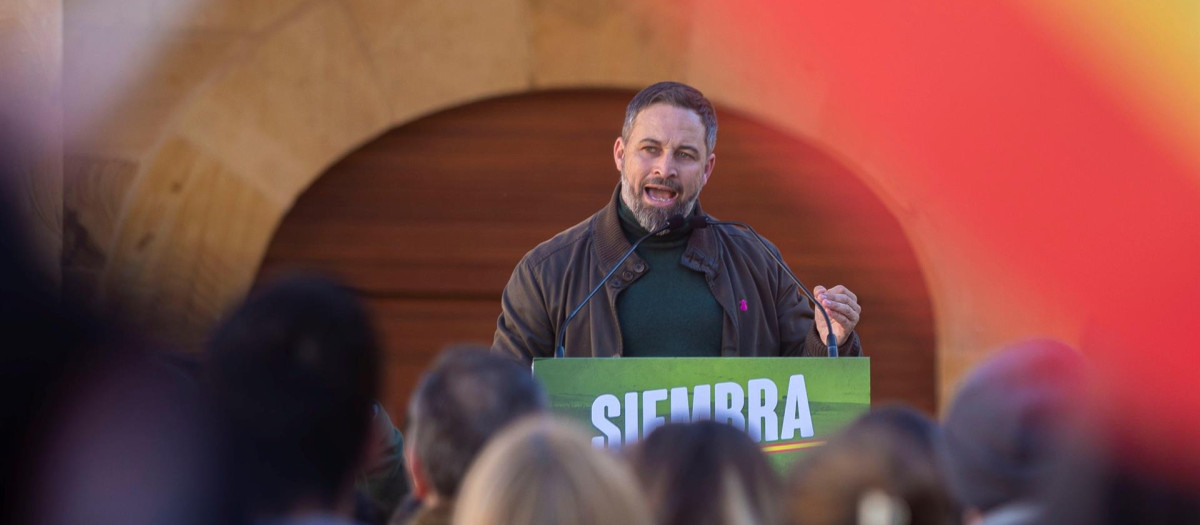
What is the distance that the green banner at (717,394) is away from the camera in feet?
9.63

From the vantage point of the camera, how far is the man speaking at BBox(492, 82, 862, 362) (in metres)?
3.68

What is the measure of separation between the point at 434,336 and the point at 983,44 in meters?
2.47

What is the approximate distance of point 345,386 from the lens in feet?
5.87

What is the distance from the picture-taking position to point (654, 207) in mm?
3777

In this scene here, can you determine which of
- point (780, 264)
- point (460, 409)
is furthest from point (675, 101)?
point (460, 409)

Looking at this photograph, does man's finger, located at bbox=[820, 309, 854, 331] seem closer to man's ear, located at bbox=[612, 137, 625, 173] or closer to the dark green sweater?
the dark green sweater

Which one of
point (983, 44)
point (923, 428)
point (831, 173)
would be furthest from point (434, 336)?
point (923, 428)

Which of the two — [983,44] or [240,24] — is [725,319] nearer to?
[983,44]

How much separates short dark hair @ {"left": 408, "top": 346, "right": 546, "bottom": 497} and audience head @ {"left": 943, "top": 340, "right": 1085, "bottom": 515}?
0.63 m

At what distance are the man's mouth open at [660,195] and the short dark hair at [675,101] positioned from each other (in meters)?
0.16

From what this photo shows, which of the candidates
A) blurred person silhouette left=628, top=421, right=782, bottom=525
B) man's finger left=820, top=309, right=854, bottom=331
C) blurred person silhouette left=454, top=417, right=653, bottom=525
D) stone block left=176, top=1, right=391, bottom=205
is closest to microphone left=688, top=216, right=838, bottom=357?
man's finger left=820, top=309, right=854, bottom=331

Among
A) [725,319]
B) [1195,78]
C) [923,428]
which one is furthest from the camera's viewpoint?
[1195,78]

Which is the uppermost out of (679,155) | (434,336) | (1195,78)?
(1195,78)

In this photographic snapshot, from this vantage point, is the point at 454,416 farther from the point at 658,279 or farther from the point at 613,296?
the point at 658,279
